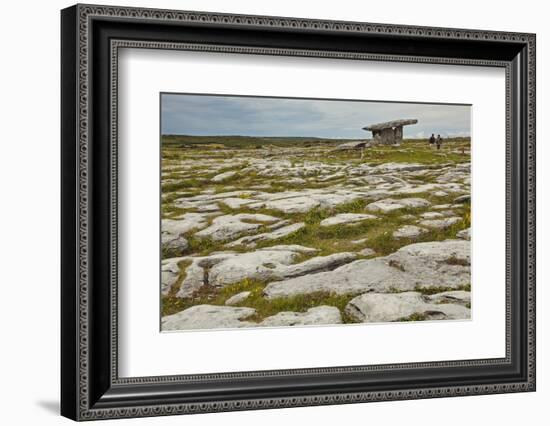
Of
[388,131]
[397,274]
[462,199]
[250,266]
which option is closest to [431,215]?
[462,199]

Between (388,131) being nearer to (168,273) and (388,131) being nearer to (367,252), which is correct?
(367,252)

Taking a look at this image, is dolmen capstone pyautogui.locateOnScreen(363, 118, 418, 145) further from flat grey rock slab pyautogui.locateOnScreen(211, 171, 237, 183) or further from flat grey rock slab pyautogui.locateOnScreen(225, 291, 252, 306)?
flat grey rock slab pyautogui.locateOnScreen(225, 291, 252, 306)

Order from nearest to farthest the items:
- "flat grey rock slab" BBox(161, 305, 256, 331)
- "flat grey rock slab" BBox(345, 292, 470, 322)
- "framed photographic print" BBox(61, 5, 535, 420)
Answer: "framed photographic print" BBox(61, 5, 535, 420) < "flat grey rock slab" BBox(161, 305, 256, 331) < "flat grey rock slab" BBox(345, 292, 470, 322)

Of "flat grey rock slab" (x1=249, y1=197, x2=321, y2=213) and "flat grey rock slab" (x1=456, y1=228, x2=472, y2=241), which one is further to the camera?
"flat grey rock slab" (x1=456, y1=228, x2=472, y2=241)

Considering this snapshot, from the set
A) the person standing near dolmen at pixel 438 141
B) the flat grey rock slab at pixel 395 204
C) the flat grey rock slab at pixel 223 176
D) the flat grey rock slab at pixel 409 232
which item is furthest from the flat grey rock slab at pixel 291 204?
the person standing near dolmen at pixel 438 141

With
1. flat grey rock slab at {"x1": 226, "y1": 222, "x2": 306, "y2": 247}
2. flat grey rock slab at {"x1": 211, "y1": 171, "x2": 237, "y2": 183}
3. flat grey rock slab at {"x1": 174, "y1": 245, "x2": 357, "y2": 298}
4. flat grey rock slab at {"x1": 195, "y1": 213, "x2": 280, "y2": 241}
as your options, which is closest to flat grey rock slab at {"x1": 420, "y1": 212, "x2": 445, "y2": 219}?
flat grey rock slab at {"x1": 174, "y1": 245, "x2": 357, "y2": 298}

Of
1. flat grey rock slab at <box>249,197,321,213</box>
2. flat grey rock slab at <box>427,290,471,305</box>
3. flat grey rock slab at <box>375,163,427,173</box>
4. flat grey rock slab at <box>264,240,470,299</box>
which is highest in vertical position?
flat grey rock slab at <box>375,163,427,173</box>
